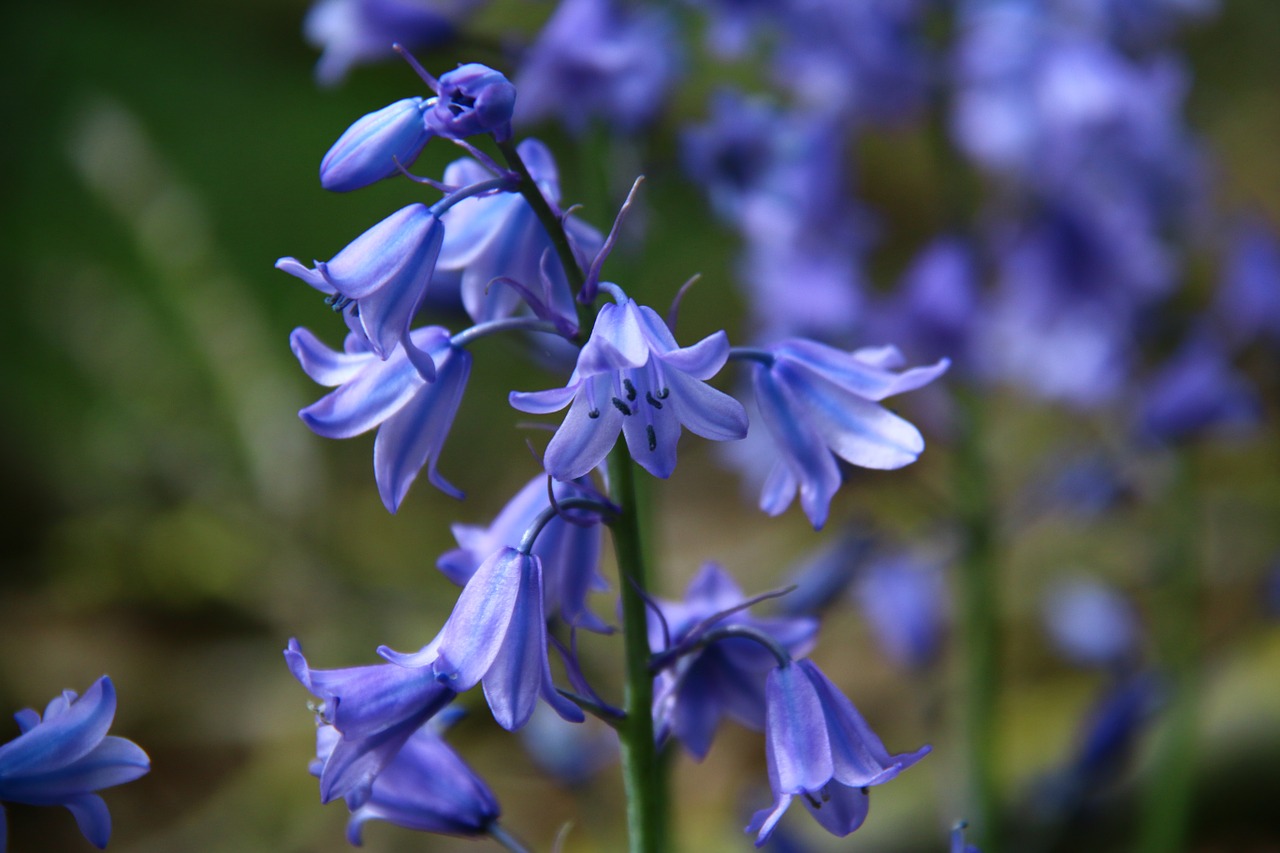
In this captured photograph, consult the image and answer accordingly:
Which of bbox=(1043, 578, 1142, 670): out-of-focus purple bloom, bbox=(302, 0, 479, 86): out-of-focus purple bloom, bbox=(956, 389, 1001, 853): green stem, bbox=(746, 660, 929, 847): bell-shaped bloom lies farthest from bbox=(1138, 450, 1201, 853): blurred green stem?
bbox=(302, 0, 479, 86): out-of-focus purple bloom

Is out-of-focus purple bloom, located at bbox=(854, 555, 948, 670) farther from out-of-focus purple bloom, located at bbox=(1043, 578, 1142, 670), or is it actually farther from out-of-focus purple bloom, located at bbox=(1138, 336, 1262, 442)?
out-of-focus purple bloom, located at bbox=(1138, 336, 1262, 442)

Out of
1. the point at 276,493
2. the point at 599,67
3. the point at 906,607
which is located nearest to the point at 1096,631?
the point at 906,607

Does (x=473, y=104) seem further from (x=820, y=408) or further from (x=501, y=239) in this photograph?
(x=820, y=408)

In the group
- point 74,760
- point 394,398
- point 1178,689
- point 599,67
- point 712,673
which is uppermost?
point 599,67

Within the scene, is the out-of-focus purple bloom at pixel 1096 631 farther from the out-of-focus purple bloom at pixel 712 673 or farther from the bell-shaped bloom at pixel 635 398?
the bell-shaped bloom at pixel 635 398

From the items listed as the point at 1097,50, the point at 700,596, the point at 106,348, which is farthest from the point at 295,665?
the point at 106,348

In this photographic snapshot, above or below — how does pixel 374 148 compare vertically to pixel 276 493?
above

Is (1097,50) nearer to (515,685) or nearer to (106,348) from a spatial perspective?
(515,685)
